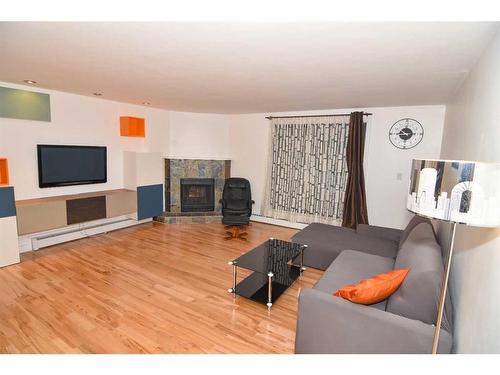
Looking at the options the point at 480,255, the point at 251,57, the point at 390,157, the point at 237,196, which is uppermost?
the point at 251,57

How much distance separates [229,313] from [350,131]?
3.51 meters

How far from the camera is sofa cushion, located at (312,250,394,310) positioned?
2.32 metres

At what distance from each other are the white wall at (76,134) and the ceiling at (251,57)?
62cm

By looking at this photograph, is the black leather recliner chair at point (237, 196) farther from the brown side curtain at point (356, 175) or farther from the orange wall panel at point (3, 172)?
the orange wall panel at point (3, 172)

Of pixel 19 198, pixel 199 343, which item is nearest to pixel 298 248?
pixel 199 343

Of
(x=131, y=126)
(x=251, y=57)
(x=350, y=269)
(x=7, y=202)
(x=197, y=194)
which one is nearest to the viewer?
(x=251, y=57)

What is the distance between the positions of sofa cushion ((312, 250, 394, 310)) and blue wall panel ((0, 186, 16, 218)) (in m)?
3.71

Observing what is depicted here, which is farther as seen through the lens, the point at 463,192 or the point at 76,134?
the point at 76,134

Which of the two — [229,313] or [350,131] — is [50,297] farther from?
[350,131]

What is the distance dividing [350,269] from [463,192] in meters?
1.69

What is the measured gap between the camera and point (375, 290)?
5.77 feet

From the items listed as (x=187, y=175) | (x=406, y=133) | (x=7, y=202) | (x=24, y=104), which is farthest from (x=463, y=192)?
(x=187, y=175)

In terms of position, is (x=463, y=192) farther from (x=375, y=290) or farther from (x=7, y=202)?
(x=7, y=202)

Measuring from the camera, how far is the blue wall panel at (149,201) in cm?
507
